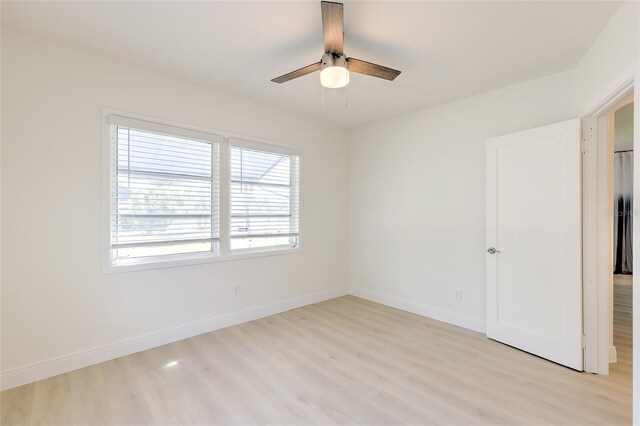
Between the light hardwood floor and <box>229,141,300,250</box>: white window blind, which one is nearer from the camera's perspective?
the light hardwood floor

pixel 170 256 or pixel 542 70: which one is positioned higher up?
pixel 542 70

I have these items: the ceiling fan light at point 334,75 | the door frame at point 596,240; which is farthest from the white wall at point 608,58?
the ceiling fan light at point 334,75

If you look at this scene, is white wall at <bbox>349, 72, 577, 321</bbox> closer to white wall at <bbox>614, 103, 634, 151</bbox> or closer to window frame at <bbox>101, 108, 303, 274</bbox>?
window frame at <bbox>101, 108, 303, 274</bbox>

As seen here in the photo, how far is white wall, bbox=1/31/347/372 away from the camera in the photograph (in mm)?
2229

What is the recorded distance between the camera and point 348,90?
3.24 m

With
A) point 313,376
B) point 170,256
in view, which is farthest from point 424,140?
point 170,256

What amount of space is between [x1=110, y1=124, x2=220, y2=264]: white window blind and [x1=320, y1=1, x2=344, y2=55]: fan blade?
1.86 meters

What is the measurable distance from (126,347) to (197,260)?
978 millimetres

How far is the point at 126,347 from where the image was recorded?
2.71m

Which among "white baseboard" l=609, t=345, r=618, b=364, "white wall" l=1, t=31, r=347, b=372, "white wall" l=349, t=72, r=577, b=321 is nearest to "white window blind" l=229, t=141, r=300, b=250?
"white wall" l=1, t=31, r=347, b=372

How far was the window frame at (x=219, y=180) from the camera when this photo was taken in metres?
2.62

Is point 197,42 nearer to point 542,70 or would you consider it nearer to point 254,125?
point 254,125

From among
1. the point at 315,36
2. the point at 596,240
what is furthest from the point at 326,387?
the point at 315,36

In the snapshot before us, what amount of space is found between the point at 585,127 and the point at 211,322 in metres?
4.02
